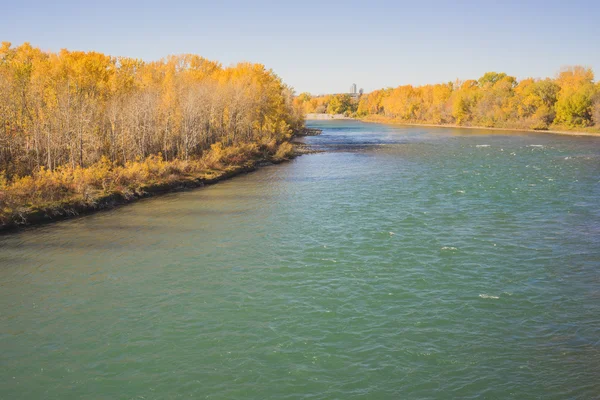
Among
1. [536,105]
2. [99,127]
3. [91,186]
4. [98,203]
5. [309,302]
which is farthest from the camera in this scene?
[536,105]

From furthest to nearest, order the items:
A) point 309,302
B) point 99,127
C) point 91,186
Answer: point 99,127, point 91,186, point 309,302

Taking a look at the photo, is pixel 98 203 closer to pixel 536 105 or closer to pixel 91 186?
pixel 91 186

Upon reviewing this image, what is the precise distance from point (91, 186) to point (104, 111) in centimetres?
1311

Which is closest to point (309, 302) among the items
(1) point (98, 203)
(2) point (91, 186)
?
(1) point (98, 203)

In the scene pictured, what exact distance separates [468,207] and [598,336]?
2016 cm

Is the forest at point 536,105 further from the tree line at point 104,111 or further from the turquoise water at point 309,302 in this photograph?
the turquoise water at point 309,302

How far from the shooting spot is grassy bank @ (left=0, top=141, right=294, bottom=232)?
108ft

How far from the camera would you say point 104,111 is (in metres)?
48.7

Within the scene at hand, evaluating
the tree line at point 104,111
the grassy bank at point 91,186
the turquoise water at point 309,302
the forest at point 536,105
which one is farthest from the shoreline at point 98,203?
the forest at point 536,105

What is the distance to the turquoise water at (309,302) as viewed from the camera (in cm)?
1462

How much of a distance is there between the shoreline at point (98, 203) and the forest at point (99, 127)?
55 centimetres

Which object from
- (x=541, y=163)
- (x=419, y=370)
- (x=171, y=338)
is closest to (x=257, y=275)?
(x=171, y=338)

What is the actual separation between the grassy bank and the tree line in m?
2.24

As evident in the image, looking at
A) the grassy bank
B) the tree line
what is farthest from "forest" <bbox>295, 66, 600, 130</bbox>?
the grassy bank
